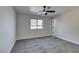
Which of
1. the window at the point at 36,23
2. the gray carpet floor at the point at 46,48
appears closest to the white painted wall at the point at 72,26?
the gray carpet floor at the point at 46,48

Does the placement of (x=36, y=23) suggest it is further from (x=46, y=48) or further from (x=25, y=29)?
(x=46, y=48)

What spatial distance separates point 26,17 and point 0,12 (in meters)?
5.06

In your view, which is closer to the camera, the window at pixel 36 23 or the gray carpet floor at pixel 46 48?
the gray carpet floor at pixel 46 48

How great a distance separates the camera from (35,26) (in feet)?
26.8

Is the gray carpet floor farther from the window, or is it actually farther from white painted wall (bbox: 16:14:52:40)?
the window

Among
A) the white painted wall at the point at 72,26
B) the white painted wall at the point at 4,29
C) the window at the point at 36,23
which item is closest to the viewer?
the white painted wall at the point at 4,29

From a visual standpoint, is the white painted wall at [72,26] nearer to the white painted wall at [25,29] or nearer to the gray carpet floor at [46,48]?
Answer: the gray carpet floor at [46,48]

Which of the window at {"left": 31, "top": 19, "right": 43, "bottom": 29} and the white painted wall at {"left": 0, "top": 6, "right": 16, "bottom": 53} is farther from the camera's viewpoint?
the window at {"left": 31, "top": 19, "right": 43, "bottom": 29}

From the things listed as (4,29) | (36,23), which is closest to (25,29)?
(36,23)

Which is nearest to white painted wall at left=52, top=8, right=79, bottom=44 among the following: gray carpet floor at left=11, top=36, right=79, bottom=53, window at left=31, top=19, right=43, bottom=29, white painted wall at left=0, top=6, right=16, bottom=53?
gray carpet floor at left=11, top=36, right=79, bottom=53
